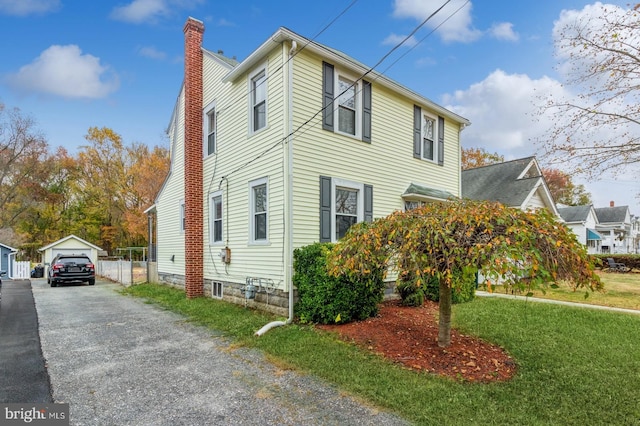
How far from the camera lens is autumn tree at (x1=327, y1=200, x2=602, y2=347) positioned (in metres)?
3.77

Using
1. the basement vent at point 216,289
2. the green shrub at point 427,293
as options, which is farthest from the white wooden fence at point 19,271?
the green shrub at point 427,293

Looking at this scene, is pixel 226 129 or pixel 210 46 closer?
pixel 226 129

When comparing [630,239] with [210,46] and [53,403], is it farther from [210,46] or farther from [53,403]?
[53,403]

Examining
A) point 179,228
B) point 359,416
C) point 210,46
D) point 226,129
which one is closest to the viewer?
point 359,416

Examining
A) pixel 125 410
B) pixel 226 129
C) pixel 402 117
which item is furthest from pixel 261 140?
pixel 125 410

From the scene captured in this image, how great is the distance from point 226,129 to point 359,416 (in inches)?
337

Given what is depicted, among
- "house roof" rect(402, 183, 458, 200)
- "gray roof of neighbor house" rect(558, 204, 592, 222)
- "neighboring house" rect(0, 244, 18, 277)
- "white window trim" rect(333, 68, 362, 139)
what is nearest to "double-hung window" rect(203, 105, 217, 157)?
"white window trim" rect(333, 68, 362, 139)

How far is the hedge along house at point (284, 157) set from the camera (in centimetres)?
773

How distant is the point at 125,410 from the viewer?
11.7ft

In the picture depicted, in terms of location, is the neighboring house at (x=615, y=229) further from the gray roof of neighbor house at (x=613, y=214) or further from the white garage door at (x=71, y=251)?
the white garage door at (x=71, y=251)

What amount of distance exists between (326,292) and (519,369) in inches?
129

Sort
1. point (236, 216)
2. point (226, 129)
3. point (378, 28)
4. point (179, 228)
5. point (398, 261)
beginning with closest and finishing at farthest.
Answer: point (398, 261)
point (378, 28)
point (236, 216)
point (226, 129)
point (179, 228)

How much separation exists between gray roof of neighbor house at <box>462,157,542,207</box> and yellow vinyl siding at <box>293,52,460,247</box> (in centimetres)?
405

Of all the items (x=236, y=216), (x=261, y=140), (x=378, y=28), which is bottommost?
(x=236, y=216)
